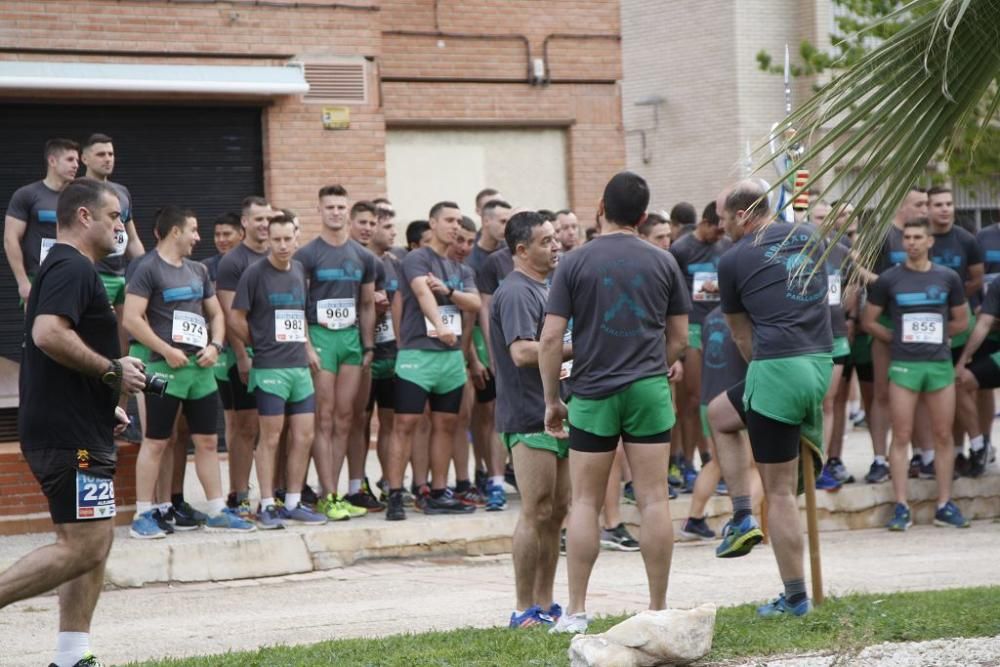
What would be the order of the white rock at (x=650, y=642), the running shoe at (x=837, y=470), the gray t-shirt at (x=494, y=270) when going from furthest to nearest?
the running shoe at (x=837, y=470) → the gray t-shirt at (x=494, y=270) → the white rock at (x=650, y=642)

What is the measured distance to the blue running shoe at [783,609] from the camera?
25.1ft

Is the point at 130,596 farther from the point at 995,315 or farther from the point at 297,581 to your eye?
the point at 995,315

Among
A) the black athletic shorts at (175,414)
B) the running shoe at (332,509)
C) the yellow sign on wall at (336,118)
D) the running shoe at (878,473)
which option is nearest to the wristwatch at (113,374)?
the black athletic shorts at (175,414)

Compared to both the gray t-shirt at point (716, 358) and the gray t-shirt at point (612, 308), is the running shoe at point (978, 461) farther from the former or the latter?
the gray t-shirt at point (612, 308)

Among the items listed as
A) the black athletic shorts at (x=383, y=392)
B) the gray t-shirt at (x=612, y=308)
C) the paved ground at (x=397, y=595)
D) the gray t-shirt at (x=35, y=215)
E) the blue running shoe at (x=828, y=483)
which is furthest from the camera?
the blue running shoe at (x=828, y=483)

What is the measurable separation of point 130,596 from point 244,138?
722 cm

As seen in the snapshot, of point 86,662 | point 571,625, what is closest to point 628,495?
point 571,625

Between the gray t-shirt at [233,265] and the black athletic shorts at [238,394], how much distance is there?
60 cm

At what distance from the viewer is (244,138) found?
52.3ft

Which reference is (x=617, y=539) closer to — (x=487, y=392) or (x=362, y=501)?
(x=487, y=392)

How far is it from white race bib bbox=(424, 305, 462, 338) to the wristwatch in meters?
4.76

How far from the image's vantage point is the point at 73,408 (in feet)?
22.4

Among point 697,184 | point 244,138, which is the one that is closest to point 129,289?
point 244,138

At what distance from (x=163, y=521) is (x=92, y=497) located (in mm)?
4012
